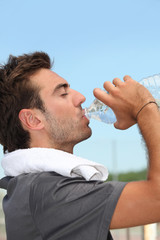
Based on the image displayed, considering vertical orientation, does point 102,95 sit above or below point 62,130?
above

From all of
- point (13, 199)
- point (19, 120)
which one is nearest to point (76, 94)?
point (19, 120)

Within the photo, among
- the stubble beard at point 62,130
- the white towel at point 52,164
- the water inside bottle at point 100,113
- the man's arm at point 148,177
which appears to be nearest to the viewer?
the man's arm at point 148,177

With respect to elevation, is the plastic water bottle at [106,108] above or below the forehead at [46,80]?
below

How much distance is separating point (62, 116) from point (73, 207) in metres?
0.37

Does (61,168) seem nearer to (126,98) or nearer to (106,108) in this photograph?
(126,98)

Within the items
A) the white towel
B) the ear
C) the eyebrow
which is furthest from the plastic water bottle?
the white towel

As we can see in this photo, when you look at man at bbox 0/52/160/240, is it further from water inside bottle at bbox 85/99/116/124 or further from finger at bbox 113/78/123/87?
water inside bottle at bbox 85/99/116/124

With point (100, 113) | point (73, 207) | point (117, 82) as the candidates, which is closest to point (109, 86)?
point (117, 82)

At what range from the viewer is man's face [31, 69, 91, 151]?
111 centimetres

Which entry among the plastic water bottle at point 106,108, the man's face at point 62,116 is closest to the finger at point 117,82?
the man's face at point 62,116

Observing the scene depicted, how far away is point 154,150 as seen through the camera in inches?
31.8

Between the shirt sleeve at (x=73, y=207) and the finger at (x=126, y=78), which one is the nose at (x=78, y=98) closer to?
the finger at (x=126, y=78)

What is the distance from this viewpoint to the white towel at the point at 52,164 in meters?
0.91

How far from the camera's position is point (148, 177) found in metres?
0.81
